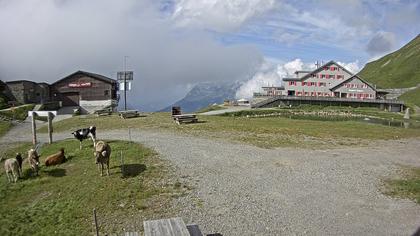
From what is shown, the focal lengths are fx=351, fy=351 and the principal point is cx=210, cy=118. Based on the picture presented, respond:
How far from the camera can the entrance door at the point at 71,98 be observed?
78.8m

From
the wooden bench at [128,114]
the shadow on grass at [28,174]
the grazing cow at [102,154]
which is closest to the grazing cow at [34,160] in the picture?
the shadow on grass at [28,174]

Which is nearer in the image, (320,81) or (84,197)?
(84,197)

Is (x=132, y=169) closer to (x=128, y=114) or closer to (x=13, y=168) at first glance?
(x=13, y=168)

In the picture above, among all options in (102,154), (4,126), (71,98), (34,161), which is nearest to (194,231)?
(102,154)

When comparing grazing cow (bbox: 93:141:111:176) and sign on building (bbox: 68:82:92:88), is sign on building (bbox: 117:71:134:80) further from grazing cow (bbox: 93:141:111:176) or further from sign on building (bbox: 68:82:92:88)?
grazing cow (bbox: 93:141:111:176)

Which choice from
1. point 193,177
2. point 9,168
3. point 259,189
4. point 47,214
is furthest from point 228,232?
point 9,168

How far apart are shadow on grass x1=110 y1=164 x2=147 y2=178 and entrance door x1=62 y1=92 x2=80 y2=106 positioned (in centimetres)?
6201

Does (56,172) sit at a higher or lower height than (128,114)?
lower

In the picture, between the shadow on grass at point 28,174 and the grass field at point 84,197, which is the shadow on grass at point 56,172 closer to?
the grass field at point 84,197

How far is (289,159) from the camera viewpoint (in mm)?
25469

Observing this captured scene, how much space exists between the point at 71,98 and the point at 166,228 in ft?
246

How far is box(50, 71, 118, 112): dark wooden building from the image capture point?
78.6 meters

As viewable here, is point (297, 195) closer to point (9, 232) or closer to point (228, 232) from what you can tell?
point (228, 232)

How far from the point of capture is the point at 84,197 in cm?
1742
